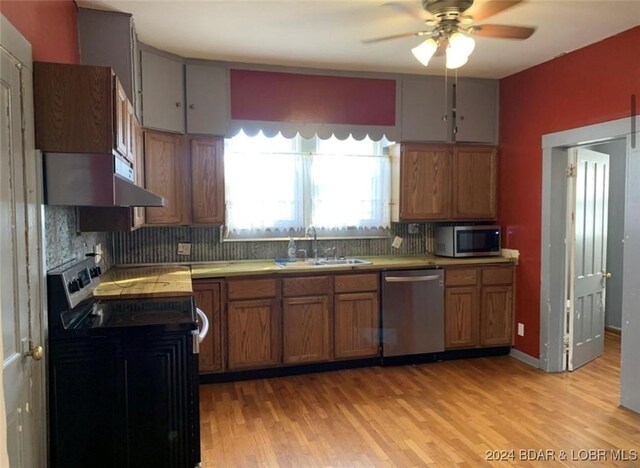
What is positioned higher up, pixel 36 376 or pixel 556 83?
pixel 556 83

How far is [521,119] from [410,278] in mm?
1776

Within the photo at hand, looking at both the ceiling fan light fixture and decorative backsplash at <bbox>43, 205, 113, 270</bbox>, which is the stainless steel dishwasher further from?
decorative backsplash at <bbox>43, 205, 113, 270</bbox>

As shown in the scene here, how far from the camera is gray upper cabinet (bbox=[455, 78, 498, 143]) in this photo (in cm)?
436

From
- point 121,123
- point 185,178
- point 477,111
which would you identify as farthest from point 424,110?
point 121,123

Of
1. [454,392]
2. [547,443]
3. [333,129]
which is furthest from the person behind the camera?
[333,129]

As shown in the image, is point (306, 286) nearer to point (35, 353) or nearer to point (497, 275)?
point (497, 275)

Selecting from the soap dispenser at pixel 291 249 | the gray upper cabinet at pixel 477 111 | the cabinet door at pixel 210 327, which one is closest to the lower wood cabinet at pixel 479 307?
the gray upper cabinet at pixel 477 111

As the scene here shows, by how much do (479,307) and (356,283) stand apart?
124 cm

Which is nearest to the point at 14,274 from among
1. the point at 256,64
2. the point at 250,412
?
the point at 250,412

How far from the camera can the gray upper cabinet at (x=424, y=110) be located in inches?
167

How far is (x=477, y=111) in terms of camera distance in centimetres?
441

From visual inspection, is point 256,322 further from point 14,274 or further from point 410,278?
point 14,274

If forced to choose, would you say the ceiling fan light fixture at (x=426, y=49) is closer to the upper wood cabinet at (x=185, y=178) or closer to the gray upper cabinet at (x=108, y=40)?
the gray upper cabinet at (x=108, y=40)

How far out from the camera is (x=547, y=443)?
2.72 meters
